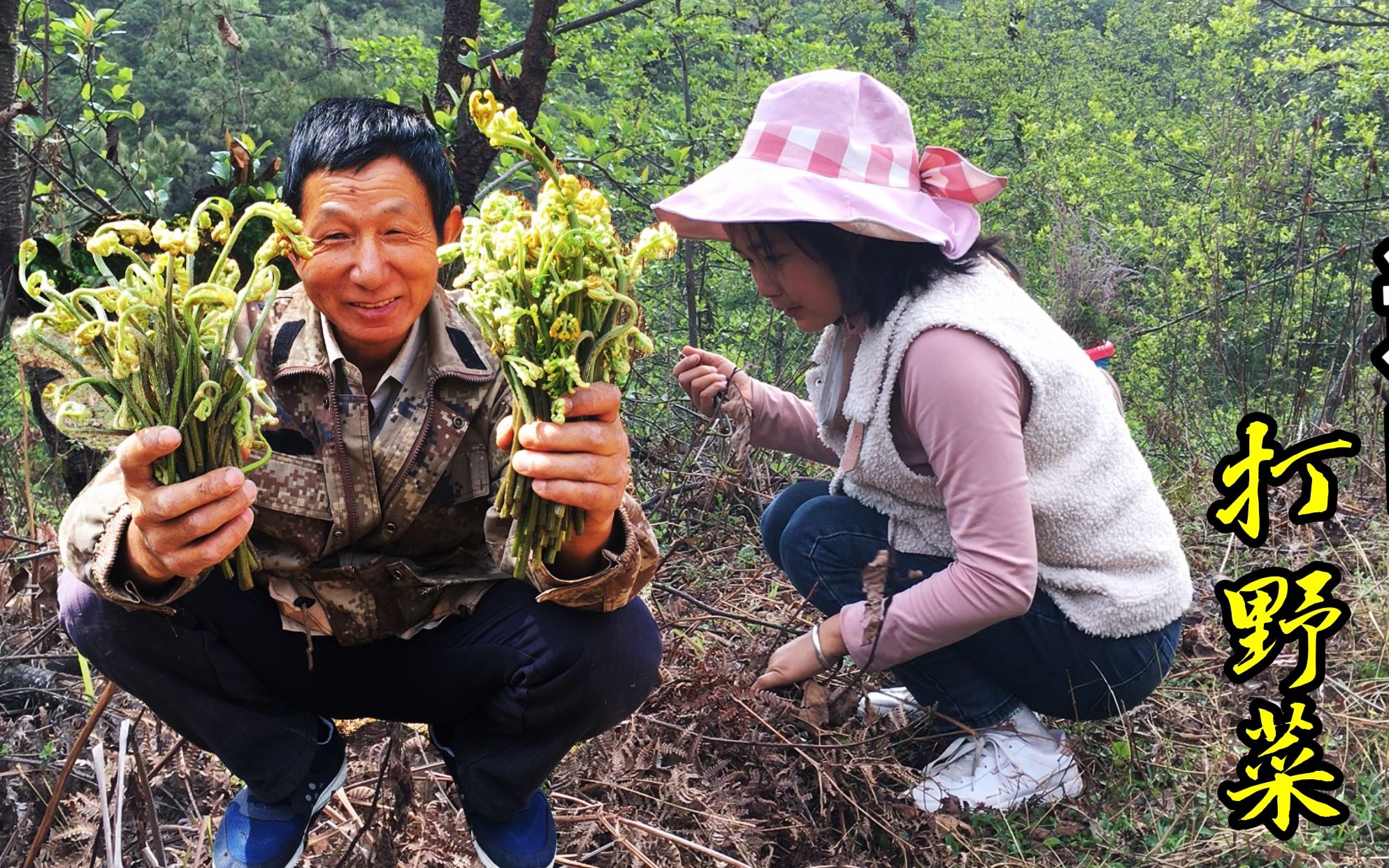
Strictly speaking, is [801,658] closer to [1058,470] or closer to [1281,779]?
[1058,470]

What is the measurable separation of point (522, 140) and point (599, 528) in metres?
0.56

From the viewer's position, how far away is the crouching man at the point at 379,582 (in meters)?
1.64

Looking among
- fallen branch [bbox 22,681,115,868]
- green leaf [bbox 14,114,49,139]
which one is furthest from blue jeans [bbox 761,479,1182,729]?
green leaf [bbox 14,114,49,139]

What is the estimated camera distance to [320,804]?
185 centimetres

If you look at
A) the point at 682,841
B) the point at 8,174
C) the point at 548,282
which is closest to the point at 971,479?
the point at 682,841

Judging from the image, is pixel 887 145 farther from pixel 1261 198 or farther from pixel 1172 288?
pixel 1172 288

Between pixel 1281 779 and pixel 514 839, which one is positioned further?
Answer: pixel 1281 779

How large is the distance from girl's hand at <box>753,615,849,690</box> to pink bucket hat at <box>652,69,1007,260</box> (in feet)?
2.79

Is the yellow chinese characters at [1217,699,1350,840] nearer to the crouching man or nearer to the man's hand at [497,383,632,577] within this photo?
the crouching man

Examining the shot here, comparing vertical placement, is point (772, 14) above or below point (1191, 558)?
above

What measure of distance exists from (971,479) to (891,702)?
34.6 inches

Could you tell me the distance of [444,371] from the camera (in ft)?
5.75

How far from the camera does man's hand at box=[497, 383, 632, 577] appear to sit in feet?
4.50

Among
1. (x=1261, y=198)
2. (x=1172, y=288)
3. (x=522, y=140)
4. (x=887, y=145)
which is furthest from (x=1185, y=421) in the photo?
(x=522, y=140)
